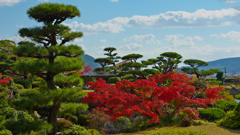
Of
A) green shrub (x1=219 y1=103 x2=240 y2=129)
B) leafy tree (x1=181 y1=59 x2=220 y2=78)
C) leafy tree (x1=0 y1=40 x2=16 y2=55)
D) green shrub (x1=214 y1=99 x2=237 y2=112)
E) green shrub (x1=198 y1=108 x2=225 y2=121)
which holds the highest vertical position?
leafy tree (x1=0 y1=40 x2=16 y2=55)

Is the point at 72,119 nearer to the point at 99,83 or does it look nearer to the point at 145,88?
the point at 99,83

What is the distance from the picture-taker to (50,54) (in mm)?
7438

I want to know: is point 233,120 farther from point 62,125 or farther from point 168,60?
point 168,60

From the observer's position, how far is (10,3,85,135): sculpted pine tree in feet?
22.8

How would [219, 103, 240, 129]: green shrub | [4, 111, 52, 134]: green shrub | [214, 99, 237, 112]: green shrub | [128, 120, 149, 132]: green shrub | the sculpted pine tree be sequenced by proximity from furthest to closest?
[214, 99, 237, 112]: green shrub → [128, 120, 149, 132]: green shrub → [219, 103, 240, 129]: green shrub → [4, 111, 52, 134]: green shrub → the sculpted pine tree

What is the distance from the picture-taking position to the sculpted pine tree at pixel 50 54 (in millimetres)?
6938

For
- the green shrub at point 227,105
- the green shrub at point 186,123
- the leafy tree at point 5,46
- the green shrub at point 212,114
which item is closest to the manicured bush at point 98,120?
the green shrub at point 186,123

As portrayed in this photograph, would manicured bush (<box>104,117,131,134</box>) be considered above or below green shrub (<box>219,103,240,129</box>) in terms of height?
below

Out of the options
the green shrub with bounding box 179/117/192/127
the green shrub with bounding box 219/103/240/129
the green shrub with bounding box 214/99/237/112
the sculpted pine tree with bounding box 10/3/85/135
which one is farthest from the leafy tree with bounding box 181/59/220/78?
the sculpted pine tree with bounding box 10/3/85/135

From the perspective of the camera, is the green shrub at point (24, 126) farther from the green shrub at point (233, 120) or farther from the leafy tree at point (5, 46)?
the leafy tree at point (5, 46)

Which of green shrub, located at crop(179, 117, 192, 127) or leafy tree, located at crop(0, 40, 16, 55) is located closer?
green shrub, located at crop(179, 117, 192, 127)

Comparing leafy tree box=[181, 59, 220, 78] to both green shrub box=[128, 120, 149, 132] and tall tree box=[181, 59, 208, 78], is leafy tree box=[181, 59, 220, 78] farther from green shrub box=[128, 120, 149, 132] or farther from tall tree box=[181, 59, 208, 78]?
green shrub box=[128, 120, 149, 132]

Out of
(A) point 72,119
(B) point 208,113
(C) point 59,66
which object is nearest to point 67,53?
(C) point 59,66

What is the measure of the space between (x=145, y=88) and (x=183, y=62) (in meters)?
20.0
